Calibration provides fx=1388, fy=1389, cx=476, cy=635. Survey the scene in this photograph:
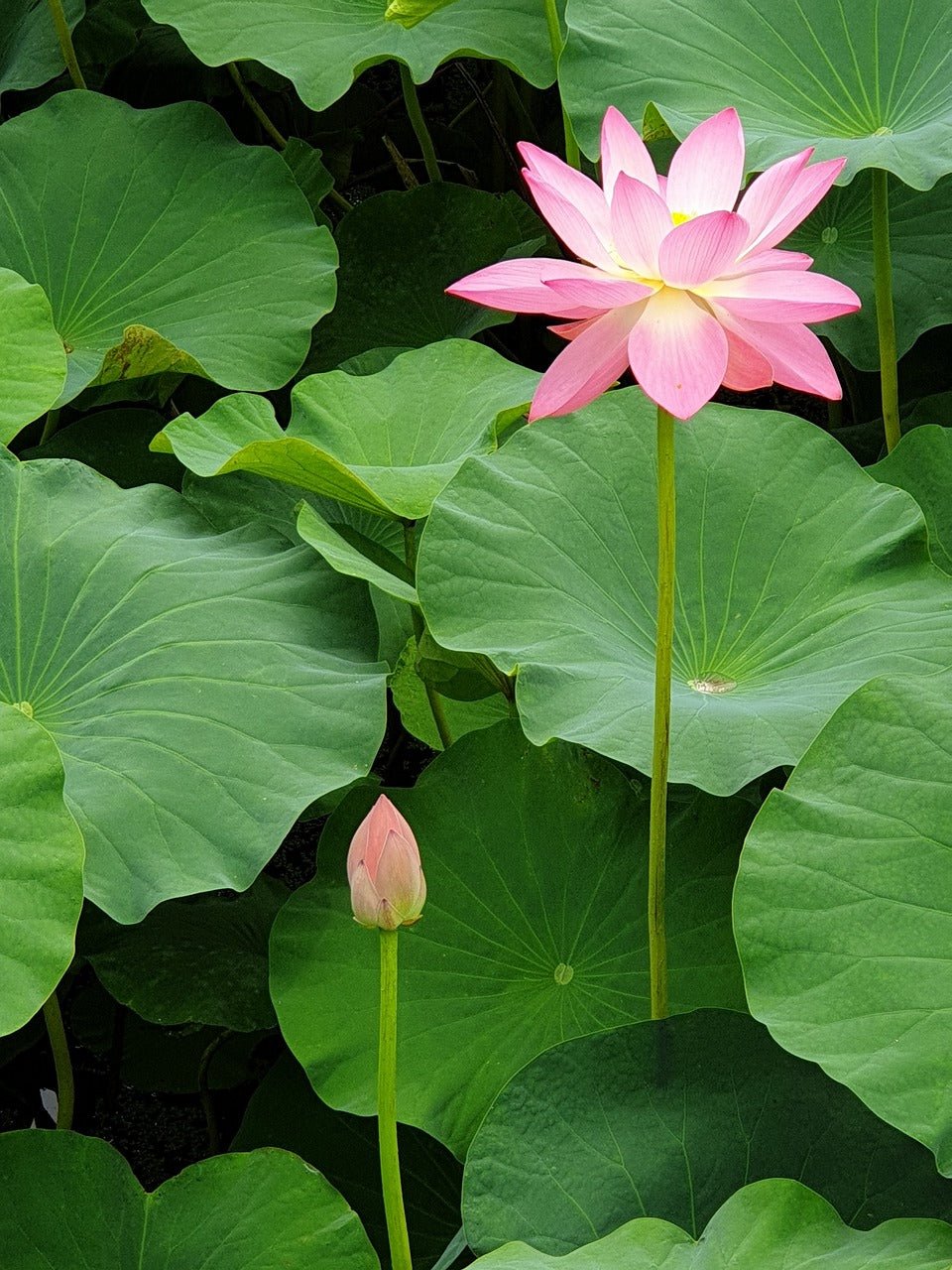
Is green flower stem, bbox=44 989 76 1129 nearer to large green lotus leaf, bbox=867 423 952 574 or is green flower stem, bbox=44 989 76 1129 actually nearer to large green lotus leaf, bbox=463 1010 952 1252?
large green lotus leaf, bbox=463 1010 952 1252

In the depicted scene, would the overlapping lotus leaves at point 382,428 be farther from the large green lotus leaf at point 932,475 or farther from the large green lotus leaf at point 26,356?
the large green lotus leaf at point 932,475

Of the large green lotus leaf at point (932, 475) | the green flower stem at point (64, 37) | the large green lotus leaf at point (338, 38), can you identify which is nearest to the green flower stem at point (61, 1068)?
the large green lotus leaf at point (932, 475)

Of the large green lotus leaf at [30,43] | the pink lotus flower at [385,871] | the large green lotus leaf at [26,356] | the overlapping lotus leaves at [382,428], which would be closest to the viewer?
the pink lotus flower at [385,871]

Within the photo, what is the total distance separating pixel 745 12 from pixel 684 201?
0.75 m

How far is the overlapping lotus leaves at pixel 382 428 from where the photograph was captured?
3.70 ft

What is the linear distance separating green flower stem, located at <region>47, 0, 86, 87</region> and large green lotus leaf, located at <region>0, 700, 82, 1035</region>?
118cm

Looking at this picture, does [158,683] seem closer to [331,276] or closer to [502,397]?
[502,397]

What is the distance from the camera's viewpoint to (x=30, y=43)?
1866mm

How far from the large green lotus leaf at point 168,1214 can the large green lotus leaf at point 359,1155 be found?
0.25 m

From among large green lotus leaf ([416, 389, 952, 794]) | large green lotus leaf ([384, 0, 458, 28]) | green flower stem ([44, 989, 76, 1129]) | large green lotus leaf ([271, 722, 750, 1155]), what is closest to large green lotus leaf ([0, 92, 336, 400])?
large green lotus leaf ([384, 0, 458, 28])

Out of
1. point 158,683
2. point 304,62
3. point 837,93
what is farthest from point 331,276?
point 158,683

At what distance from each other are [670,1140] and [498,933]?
247 mm

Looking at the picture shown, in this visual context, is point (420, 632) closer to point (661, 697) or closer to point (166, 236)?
point (661, 697)

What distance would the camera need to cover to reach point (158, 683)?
3.35ft
